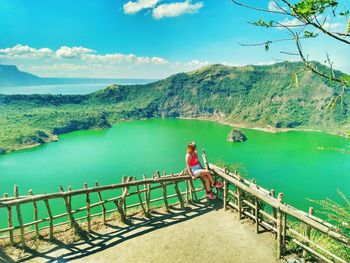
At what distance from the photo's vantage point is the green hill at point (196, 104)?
7306cm

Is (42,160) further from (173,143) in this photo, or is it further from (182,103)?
(182,103)

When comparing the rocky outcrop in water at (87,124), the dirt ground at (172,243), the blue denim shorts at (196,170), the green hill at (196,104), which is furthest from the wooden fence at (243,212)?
the rocky outcrop in water at (87,124)

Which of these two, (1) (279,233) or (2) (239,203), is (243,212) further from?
(1) (279,233)

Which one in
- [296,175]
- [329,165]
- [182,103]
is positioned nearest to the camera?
[296,175]

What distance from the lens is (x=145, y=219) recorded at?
7367 mm

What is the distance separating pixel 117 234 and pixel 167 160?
127 ft

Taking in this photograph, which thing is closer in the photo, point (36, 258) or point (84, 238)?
point (36, 258)

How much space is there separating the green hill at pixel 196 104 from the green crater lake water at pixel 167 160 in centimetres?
648

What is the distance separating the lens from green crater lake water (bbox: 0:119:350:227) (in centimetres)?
3459

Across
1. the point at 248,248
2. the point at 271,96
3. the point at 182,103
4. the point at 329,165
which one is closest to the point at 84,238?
the point at 248,248

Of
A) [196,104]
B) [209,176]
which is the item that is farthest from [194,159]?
[196,104]

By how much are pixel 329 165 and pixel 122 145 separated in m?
34.4

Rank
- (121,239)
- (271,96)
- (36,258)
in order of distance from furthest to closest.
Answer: (271,96), (121,239), (36,258)

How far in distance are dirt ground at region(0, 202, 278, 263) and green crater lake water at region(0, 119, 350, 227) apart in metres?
18.9
